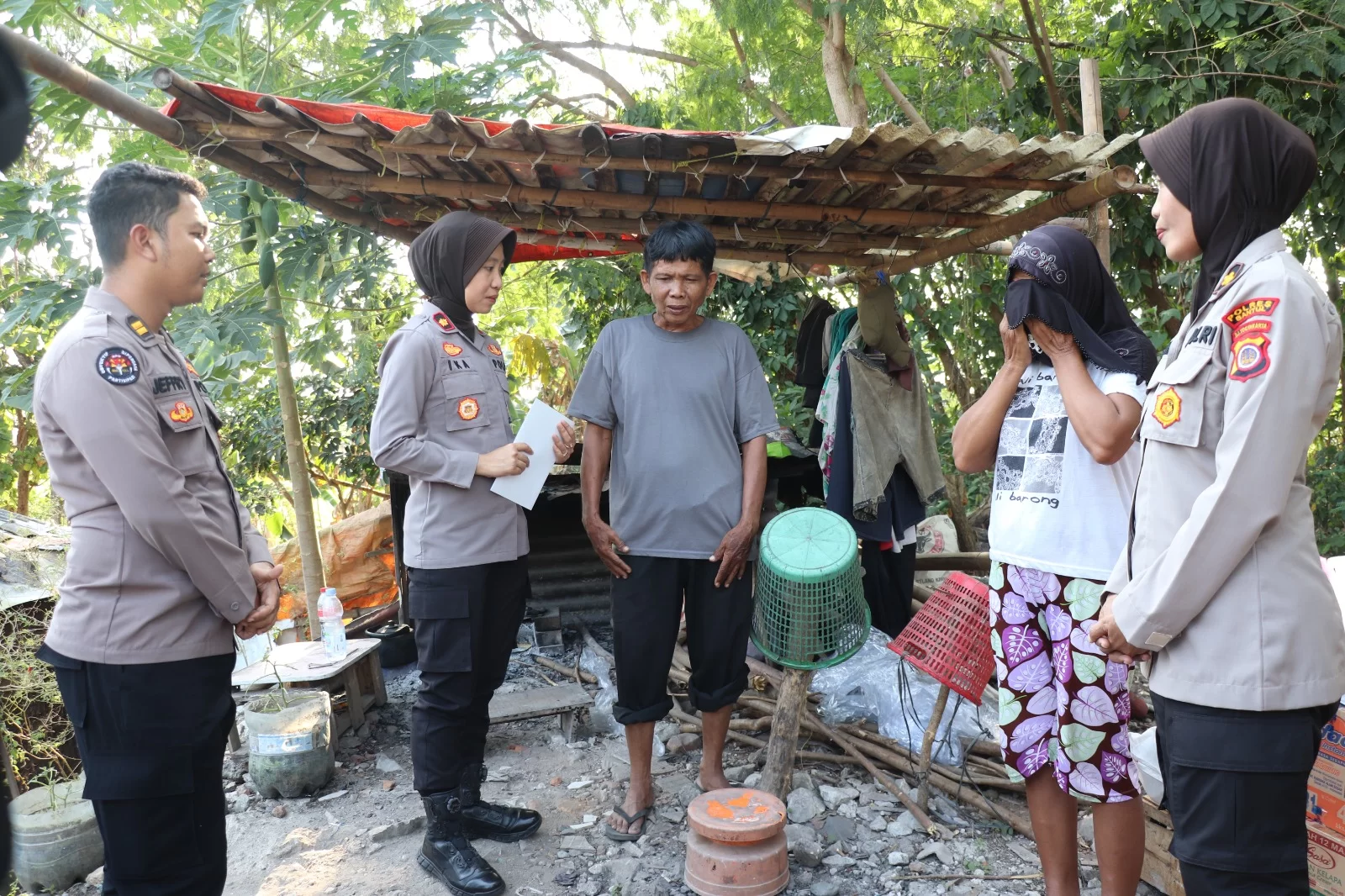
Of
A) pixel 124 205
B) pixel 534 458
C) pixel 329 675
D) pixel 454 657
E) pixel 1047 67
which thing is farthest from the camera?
pixel 1047 67

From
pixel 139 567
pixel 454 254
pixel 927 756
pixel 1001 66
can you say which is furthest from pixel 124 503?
pixel 1001 66

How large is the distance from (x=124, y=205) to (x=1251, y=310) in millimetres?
2468

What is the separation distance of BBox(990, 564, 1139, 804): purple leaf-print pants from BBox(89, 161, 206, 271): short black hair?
2.43 meters

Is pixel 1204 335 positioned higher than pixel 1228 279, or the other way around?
pixel 1228 279

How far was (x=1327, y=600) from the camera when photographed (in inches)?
68.6

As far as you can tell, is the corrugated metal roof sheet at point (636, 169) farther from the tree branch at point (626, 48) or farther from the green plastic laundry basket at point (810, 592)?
the tree branch at point (626, 48)

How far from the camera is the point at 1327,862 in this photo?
2.54 meters

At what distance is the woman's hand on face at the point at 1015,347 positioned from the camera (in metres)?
2.56

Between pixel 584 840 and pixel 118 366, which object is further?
pixel 584 840

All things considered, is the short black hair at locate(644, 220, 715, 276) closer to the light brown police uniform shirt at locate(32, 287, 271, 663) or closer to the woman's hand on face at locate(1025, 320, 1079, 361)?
Answer: the woman's hand on face at locate(1025, 320, 1079, 361)

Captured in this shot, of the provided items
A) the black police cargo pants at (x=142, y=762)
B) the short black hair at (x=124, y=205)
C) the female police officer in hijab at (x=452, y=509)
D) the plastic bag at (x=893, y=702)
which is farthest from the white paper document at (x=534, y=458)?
the plastic bag at (x=893, y=702)

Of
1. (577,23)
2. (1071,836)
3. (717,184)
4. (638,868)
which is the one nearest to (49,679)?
(638,868)

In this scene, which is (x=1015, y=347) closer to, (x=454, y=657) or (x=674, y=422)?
(x=674, y=422)

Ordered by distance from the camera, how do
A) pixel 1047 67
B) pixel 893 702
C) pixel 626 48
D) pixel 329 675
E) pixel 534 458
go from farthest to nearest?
pixel 626 48 → pixel 1047 67 → pixel 329 675 → pixel 893 702 → pixel 534 458
